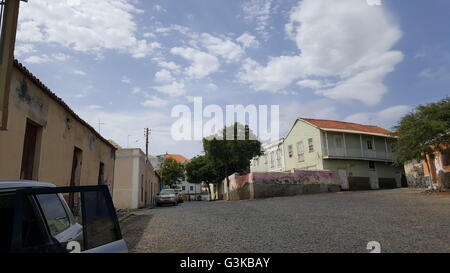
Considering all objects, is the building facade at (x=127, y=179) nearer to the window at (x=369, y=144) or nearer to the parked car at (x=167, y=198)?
the parked car at (x=167, y=198)

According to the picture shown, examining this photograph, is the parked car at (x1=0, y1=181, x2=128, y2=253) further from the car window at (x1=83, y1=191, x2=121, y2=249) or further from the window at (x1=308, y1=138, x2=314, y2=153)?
the window at (x1=308, y1=138, x2=314, y2=153)

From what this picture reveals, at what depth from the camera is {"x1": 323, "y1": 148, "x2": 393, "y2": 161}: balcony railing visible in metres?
30.2

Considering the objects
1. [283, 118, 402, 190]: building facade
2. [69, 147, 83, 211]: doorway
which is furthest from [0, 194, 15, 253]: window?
[283, 118, 402, 190]: building facade

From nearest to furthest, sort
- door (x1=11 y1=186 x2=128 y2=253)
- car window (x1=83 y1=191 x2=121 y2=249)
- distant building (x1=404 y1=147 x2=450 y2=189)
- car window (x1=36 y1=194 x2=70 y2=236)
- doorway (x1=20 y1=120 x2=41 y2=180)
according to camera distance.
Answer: door (x1=11 y1=186 x2=128 y2=253) < car window (x1=83 y1=191 x2=121 y2=249) < car window (x1=36 y1=194 x2=70 y2=236) < doorway (x1=20 y1=120 x2=41 y2=180) < distant building (x1=404 y1=147 x2=450 y2=189)

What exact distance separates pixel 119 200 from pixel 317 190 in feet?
55.0

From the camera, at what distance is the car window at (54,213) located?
2.51 m

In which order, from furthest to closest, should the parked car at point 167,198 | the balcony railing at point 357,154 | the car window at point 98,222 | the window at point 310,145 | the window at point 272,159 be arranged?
the window at point 272,159 < the window at point 310,145 < the balcony railing at point 357,154 < the parked car at point 167,198 < the car window at point 98,222

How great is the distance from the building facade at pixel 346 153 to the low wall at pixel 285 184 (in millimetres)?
2414

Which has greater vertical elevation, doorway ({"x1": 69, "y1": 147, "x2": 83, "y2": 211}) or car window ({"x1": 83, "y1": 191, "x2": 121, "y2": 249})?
doorway ({"x1": 69, "y1": 147, "x2": 83, "y2": 211})

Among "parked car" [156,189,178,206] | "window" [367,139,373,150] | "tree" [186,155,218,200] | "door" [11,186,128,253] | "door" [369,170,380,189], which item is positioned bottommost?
"parked car" [156,189,178,206]

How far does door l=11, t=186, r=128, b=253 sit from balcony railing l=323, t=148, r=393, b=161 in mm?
29552

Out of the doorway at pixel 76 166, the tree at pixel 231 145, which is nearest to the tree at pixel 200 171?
the tree at pixel 231 145

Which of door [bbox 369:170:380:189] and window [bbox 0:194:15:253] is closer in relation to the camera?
window [bbox 0:194:15:253]

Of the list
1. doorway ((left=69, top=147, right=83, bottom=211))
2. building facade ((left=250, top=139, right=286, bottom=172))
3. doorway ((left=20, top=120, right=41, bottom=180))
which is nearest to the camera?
doorway ((left=20, top=120, right=41, bottom=180))
